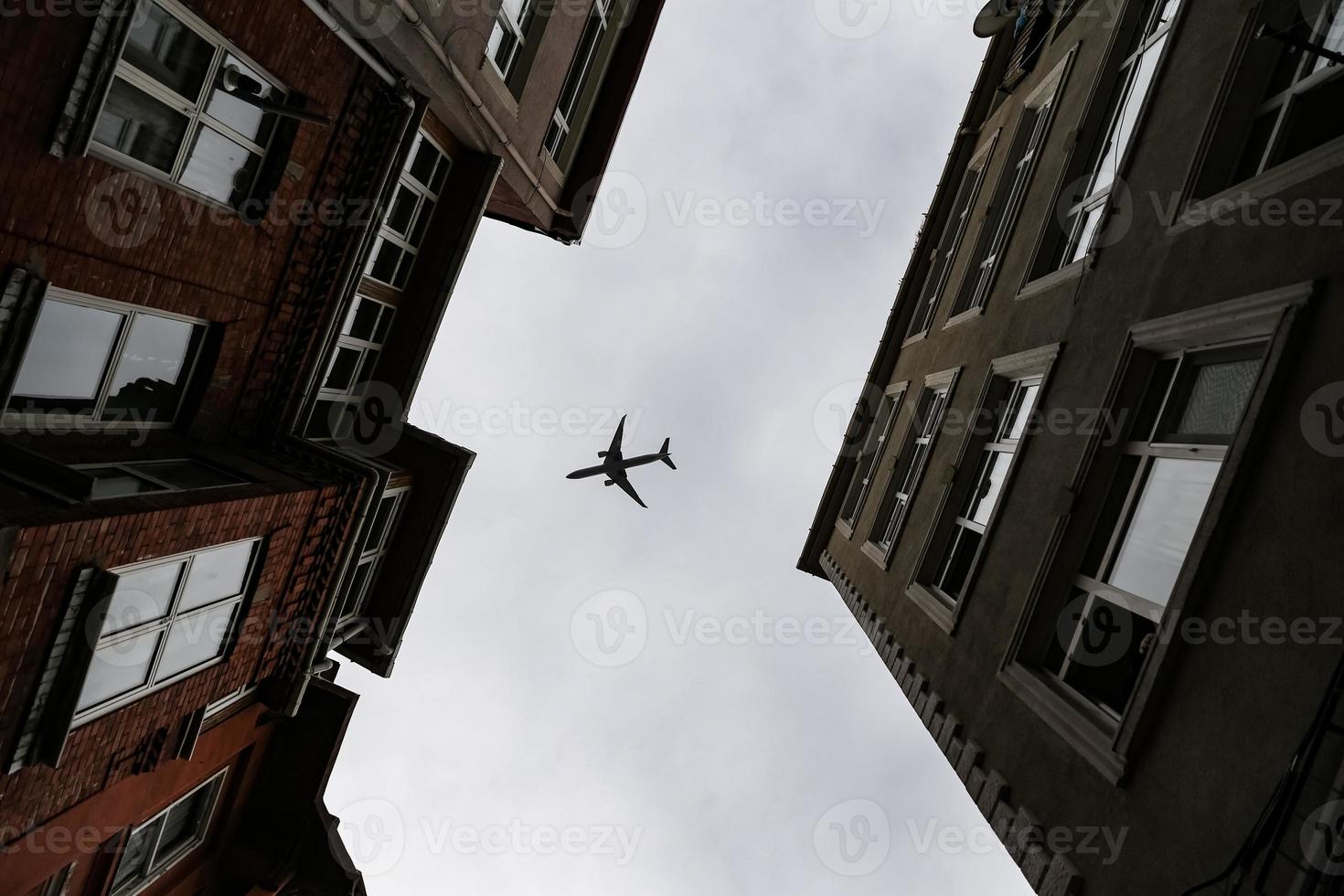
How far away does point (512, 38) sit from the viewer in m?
14.8

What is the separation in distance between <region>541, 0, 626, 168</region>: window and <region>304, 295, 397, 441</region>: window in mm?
6488

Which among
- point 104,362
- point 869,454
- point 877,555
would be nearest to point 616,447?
point 869,454

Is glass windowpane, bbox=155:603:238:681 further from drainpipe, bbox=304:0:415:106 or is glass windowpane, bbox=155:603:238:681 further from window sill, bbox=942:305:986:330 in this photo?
window sill, bbox=942:305:986:330

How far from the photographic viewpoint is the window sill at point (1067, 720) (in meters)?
7.15

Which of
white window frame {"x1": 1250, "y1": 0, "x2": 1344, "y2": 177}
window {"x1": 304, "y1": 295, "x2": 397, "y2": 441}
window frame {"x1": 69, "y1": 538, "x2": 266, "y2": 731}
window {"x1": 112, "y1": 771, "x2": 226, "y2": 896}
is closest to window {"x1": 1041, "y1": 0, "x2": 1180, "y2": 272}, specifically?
white window frame {"x1": 1250, "y1": 0, "x2": 1344, "y2": 177}

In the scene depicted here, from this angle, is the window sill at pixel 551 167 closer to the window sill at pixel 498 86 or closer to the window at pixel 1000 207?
the window sill at pixel 498 86

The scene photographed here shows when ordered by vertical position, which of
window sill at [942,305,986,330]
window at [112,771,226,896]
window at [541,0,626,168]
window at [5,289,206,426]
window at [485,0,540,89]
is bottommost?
window at [112,771,226,896]

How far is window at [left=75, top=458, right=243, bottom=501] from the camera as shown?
26.8 feet

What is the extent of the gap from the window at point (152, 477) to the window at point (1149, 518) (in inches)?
436

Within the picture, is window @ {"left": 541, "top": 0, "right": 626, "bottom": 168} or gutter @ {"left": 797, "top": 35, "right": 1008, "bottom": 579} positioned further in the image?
gutter @ {"left": 797, "top": 35, "right": 1008, "bottom": 579}

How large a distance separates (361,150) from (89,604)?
24.9ft

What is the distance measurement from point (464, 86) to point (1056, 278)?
34.9 ft

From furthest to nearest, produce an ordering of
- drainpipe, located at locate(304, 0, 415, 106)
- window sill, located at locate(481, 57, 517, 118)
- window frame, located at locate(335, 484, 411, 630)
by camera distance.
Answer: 1. window frame, located at locate(335, 484, 411, 630)
2. window sill, located at locate(481, 57, 517, 118)
3. drainpipe, located at locate(304, 0, 415, 106)

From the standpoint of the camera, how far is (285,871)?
13.4m
